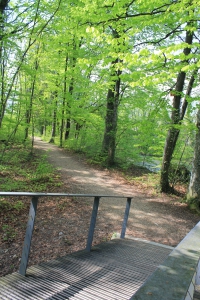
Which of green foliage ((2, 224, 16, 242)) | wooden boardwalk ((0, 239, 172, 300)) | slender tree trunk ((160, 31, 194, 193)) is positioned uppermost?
slender tree trunk ((160, 31, 194, 193))

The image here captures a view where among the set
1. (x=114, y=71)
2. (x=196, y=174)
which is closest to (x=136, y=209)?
(x=196, y=174)

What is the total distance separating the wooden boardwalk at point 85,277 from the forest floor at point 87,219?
5.07 feet

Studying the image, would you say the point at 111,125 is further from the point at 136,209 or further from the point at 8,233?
the point at 8,233

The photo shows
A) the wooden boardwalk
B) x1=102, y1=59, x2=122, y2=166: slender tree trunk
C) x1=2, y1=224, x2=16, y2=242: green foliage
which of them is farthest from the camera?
x1=102, y1=59, x2=122, y2=166: slender tree trunk

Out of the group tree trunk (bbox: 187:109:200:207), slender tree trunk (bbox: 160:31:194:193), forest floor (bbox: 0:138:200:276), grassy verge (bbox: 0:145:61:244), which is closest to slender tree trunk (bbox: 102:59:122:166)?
forest floor (bbox: 0:138:200:276)

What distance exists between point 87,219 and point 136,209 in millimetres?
2232

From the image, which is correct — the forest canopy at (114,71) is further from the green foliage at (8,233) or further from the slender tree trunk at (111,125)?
the green foliage at (8,233)

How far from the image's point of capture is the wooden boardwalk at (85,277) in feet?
6.90

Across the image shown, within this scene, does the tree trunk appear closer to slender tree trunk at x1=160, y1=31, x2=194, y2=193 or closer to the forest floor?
the forest floor

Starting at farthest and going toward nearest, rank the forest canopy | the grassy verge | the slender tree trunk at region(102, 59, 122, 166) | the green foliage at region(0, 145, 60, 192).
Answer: the slender tree trunk at region(102, 59, 122, 166), the green foliage at region(0, 145, 60, 192), the forest canopy, the grassy verge

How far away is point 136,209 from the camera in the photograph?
7902 mm

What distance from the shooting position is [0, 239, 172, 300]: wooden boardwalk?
2104 millimetres

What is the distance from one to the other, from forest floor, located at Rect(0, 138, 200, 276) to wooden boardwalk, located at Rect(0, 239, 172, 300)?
155 cm

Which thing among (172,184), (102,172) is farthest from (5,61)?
(172,184)
